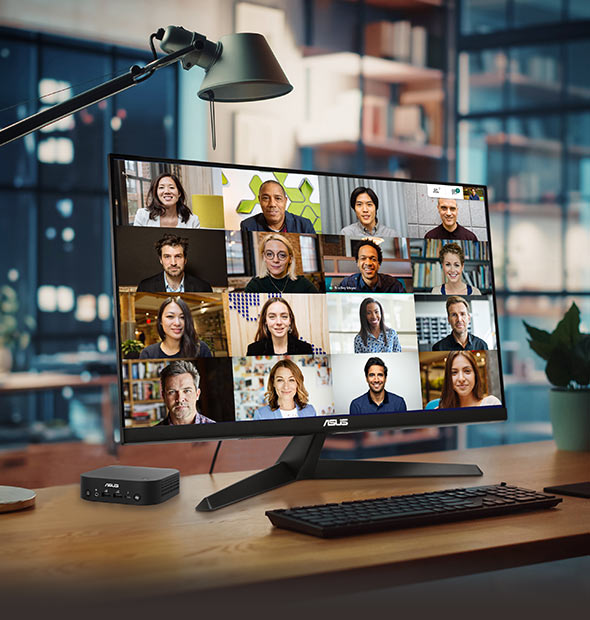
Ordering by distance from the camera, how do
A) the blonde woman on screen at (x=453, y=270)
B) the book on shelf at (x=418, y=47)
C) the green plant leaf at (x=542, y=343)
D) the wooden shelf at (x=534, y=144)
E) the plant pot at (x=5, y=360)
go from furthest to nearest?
1. the book on shelf at (x=418, y=47)
2. the wooden shelf at (x=534, y=144)
3. the plant pot at (x=5, y=360)
4. the green plant leaf at (x=542, y=343)
5. the blonde woman on screen at (x=453, y=270)

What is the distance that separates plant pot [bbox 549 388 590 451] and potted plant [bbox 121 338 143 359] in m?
1.04

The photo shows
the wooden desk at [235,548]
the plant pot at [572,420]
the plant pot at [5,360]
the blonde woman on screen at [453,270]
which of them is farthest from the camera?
the plant pot at [5,360]

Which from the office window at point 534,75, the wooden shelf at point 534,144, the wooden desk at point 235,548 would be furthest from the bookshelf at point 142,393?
the office window at point 534,75

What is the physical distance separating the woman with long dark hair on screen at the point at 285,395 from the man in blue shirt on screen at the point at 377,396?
4.1 inches

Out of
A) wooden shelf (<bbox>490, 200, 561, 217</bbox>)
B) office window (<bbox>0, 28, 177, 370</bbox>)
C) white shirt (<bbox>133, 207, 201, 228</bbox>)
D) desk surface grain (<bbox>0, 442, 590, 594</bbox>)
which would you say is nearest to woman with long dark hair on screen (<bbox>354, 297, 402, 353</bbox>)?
desk surface grain (<bbox>0, 442, 590, 594</bbox>)

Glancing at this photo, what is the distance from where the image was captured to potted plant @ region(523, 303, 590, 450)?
1828 millimetres

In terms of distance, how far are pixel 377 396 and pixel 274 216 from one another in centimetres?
37

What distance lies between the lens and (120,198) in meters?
1.32

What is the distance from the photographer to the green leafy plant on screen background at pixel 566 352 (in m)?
1.88

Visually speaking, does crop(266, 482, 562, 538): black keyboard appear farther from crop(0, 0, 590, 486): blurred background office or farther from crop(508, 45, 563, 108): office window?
crop(508, 45, 563, 108): office window

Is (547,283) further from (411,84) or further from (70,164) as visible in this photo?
(70,164)

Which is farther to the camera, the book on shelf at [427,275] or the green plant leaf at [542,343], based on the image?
Answer: the green plant leaf at [542,343]

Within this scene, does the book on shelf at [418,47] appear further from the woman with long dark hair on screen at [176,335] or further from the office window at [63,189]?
the woman with long dark hair on screen at [176,335]

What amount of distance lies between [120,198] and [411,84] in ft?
13.5
